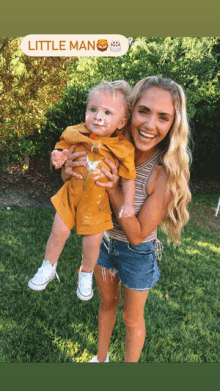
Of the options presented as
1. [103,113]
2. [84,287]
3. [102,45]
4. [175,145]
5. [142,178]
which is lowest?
[84,287]

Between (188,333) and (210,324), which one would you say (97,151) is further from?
(210,324)

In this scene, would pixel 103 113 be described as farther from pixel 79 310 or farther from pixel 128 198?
pixel 79 310

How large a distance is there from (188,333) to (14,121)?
127 inches

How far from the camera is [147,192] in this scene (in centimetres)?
142

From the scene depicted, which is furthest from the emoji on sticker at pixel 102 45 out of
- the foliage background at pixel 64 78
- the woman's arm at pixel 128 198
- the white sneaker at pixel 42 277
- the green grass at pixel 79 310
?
the foliage background at pixel 64 78

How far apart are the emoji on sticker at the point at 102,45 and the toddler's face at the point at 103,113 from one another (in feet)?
1.26

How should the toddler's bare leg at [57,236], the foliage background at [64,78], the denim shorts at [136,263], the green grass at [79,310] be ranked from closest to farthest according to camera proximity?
the toddler's bare leg at [57,236] < the denim shorts at [136,263] < the green grass at [79,310] < the foliage background at [64,78]

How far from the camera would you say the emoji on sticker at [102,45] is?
1.53 meters

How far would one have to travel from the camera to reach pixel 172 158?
136 cm

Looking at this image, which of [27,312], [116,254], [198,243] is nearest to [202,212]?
[198,243]

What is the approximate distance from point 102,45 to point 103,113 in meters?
0.49

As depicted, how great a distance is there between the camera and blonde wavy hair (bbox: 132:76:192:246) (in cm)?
130

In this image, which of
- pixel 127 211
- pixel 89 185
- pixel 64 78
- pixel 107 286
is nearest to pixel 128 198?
pixel 127 211

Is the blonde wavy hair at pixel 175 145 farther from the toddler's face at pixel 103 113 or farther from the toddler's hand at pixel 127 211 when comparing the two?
the toddler's hand at pixel 127 211
